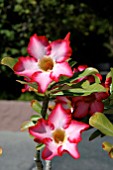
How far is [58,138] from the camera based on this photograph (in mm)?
1527

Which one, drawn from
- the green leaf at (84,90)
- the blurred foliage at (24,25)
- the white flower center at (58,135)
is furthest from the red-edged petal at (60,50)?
the blurred foliage at (24,25)

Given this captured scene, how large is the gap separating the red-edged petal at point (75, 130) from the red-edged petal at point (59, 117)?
0.05ft

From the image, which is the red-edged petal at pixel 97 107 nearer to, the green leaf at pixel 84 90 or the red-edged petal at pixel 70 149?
the green leaf at pixel 84 90

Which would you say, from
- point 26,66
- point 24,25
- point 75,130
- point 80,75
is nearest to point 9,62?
point 26,66

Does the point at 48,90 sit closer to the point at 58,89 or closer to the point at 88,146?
the point at 58,89

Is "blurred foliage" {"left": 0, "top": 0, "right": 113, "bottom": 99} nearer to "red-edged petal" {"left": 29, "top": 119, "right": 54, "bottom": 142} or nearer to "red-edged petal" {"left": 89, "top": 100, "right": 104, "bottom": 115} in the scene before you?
"red-edged petal" {"left": 89, "top": 100, "right": 104, "bottom": 115}

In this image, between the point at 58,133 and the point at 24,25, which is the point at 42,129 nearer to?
the point at 58,133

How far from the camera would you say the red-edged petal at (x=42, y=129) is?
1.50m

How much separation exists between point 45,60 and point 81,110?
0.67 ft

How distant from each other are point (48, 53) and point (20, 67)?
0.10 meters

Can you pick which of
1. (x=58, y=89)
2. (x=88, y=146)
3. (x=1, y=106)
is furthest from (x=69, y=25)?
(x=58, y=89)

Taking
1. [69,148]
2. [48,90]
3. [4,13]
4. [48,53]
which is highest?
[4,13]

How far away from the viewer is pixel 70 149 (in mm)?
1484

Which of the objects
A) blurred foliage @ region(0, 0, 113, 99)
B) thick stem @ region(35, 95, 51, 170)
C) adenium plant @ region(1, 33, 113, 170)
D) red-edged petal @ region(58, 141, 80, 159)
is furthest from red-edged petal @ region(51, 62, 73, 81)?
blurred foliage @ region(0, 0, 113, 99)
